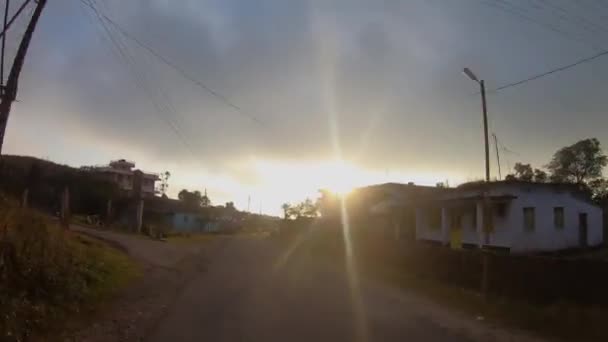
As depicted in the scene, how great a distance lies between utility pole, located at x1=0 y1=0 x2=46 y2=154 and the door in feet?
105

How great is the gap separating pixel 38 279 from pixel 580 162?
48897mm

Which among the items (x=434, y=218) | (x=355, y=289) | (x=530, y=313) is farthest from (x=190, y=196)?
(x=530, y=313)

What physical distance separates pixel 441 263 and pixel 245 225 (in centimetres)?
8816

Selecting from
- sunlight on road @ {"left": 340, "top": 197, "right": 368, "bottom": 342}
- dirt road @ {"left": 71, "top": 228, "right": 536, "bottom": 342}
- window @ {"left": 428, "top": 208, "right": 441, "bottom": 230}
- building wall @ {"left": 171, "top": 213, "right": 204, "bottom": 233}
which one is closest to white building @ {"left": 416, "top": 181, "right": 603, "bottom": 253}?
window @ {"left": 428, "top": 208, "right": 441, "bottom": 230}

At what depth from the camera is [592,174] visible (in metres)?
50.7

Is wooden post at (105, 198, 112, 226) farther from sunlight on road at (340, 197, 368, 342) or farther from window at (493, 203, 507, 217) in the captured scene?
window at (493, 203, 507, 217)

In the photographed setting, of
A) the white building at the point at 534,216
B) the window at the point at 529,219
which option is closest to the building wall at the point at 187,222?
the white building at the point at 534,216

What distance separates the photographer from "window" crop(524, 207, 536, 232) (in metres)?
34.4

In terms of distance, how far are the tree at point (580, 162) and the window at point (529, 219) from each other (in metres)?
17.8

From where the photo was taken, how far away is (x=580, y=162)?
51.3m

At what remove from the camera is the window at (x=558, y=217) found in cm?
3516

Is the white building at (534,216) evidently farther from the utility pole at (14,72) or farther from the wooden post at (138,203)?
the wooden post at (138,203)

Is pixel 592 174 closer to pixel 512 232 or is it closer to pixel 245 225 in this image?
pixel 512 232

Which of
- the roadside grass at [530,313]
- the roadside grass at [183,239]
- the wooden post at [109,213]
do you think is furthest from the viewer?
the wooden post at [109,213]
